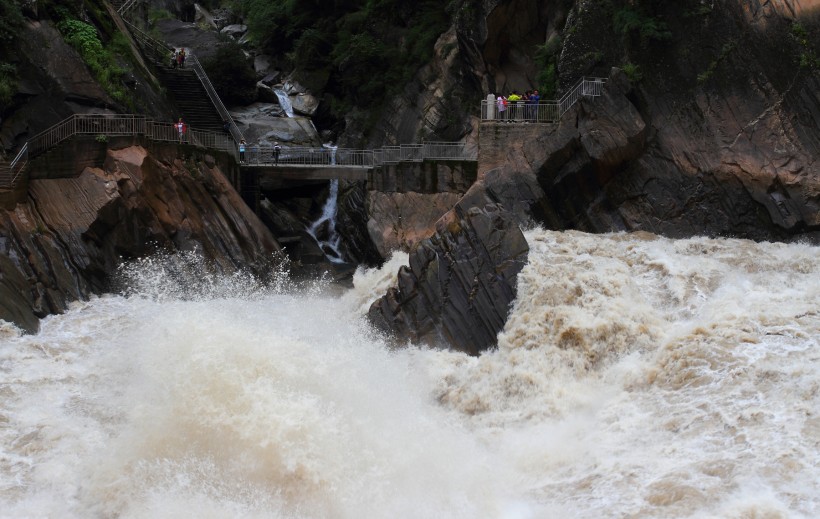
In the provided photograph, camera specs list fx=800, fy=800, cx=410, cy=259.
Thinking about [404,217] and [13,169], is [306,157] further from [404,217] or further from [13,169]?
[13,169]

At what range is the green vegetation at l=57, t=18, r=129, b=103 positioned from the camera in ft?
82.6

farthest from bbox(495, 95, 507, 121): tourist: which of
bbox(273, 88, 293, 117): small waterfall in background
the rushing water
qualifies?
bbox(273, 88, 293, 117): small waterfall in background

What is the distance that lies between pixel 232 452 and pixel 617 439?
21.0 ft

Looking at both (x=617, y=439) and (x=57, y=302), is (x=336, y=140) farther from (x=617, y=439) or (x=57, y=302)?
(x=617, y=439)

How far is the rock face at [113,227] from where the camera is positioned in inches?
778

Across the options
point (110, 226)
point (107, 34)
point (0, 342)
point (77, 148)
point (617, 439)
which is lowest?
point (617, 439)

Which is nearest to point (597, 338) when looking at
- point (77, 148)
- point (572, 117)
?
point (572, 117)

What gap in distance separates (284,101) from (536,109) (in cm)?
1644

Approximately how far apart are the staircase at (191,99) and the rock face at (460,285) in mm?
14216

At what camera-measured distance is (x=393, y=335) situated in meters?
19.7

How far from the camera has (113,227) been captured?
22.4m

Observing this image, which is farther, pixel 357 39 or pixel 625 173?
pixel 357 39

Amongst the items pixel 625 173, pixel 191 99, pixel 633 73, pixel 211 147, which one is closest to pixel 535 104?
pixel 633 73

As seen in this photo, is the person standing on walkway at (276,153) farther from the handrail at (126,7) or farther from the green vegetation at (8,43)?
the handrail at (126,7)
